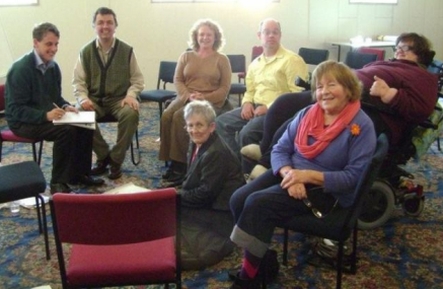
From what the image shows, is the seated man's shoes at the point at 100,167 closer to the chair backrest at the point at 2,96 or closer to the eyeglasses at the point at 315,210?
the chair backrest at the point at 2,96

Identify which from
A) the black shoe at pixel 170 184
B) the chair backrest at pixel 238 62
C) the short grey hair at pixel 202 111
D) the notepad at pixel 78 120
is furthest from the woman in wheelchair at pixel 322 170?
the chair backrest at pixel 238 62

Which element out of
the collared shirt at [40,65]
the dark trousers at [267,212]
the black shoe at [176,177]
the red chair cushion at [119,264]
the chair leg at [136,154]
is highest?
the collared shirt at [40,65]

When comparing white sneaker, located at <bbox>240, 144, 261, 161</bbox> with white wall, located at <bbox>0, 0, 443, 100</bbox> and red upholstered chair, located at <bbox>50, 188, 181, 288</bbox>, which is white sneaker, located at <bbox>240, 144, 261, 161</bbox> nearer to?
red upholstered chair, located at <bbox>50, 188, 181, 288</bbox>

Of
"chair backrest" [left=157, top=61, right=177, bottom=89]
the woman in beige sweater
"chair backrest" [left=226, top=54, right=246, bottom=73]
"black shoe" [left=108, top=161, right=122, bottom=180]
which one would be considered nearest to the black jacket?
the woman in beige sweater

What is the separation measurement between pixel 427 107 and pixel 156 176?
201 centimetres

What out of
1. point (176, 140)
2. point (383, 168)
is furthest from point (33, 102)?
point (383, 168)

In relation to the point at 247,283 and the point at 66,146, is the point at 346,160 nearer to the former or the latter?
the point at 247,283

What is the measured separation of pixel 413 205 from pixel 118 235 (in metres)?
2.10

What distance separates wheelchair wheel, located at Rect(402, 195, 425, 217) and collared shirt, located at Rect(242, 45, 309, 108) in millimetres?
1053

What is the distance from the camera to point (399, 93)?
2.52m

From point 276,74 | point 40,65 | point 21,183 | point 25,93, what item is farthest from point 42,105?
point 276,74

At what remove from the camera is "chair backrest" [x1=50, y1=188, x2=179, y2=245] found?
1.38 meters

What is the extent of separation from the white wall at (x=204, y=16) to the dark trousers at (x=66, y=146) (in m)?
2.63

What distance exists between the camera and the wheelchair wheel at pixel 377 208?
8.67 feet
